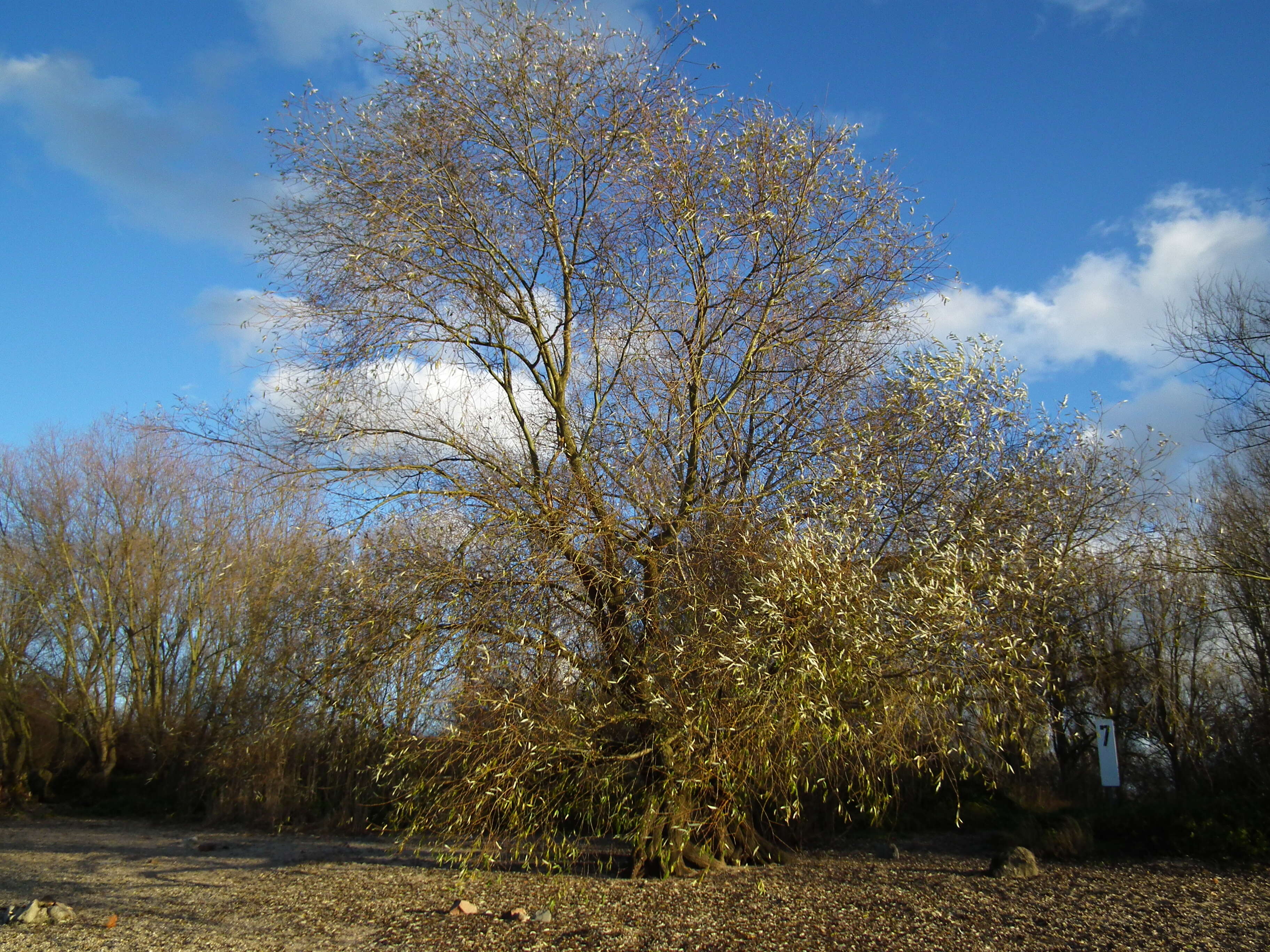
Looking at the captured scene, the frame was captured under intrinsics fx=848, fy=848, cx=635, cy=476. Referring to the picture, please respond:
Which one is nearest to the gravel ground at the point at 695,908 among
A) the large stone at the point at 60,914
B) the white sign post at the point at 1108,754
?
the large stone at the point at 60,914

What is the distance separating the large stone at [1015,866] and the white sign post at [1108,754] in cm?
131

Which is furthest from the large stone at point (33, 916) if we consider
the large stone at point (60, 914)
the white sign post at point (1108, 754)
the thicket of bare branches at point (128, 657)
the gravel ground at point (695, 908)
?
the white sign post at point (1108, 754)

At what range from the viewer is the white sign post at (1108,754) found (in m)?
8.60

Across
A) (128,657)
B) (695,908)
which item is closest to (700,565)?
(695,908)

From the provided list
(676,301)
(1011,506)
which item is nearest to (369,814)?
(676,301)

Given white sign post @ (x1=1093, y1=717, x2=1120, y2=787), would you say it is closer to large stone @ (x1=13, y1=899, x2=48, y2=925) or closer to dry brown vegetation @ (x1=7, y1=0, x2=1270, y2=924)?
dry brown vegetation @ (x1=7, y1=0, x2=1270, y2=924)

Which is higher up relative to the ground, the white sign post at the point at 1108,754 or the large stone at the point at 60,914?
the white sign post at the point at 1108,754

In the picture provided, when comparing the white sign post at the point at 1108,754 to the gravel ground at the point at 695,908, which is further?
the white sign post at the point at 1108,754

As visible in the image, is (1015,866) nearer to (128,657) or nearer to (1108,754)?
(1108,754)

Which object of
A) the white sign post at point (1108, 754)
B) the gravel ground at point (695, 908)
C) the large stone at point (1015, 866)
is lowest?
the gravel ground at point (695, 908)

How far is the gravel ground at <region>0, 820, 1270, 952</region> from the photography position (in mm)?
6047

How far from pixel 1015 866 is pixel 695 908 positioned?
3236 mm

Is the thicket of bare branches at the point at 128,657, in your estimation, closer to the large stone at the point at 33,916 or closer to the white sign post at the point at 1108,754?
the large stone at the point at 33,916

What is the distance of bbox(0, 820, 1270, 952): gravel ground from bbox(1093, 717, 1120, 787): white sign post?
81cm
